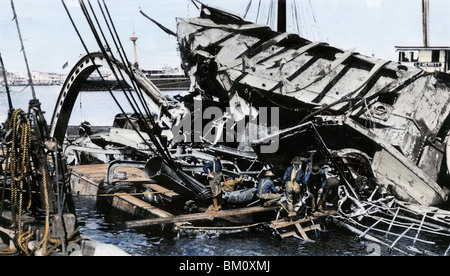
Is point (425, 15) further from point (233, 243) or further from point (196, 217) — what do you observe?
point (196, 217)

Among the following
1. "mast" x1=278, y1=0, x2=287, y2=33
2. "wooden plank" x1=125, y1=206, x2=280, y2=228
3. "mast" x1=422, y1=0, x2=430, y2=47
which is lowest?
"wooden plank" x1=125, y1=206, x2=280, y2=228

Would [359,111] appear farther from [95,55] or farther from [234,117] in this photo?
[95,55]

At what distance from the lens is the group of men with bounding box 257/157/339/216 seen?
10820 millimetres

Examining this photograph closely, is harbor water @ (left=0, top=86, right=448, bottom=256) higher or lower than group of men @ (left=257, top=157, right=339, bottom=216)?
lower

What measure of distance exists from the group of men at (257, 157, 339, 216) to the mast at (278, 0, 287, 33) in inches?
406

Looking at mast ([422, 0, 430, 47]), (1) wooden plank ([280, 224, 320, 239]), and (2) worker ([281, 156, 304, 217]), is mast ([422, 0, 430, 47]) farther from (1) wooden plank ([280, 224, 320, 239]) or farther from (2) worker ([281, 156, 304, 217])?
(1) wooden plank ([280, 224, 320, 239])

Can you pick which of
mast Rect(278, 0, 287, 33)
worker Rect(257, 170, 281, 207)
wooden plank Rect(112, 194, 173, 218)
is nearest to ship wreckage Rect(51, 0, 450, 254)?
wooden plank Rect(112, 194, 173, 218)

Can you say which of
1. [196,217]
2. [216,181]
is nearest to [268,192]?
[216,181]

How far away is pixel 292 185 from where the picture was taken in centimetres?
1077

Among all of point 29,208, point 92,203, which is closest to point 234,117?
point 92,203

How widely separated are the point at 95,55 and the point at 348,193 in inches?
395

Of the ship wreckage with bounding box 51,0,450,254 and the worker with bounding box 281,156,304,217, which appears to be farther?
the ship wreckage with bounding box 51,0,450,254

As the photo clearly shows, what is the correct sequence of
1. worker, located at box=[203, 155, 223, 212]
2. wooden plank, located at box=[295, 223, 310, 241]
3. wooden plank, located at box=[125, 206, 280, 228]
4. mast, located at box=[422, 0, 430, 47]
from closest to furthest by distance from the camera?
wooden plank, located at box=[125, 206, 280, 228] → wooden plank, located at box=[295, 223, 310, 241] → worker, located at box=[203, 155, 223, 212] → mast, located at box=[422, 0, 430, 47]
